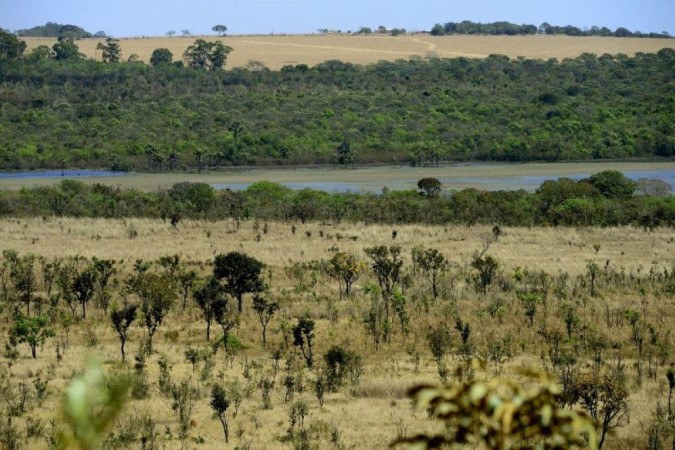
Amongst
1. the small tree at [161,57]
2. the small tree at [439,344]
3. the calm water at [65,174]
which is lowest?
the calm water at [65,174]

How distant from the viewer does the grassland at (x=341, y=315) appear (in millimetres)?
15945

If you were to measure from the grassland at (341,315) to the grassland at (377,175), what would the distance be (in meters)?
28.8

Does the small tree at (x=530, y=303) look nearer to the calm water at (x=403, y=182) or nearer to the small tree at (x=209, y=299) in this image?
the small tree at (x=209, y=299)

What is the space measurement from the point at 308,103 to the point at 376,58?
6152 cm

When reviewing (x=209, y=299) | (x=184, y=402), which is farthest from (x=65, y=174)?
(x=184, y=402)

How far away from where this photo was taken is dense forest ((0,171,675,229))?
161 feet

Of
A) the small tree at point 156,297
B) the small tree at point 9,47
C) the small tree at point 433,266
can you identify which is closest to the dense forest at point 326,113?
the small tree at point 9,47

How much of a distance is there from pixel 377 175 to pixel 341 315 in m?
58.9

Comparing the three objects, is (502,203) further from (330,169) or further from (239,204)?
(330,169)

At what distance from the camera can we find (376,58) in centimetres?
18375

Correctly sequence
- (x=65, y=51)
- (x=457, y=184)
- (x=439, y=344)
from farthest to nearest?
(x=65, y=51) < (x=457, y=184) < (x=439, y=344)

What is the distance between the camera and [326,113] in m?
A: 118

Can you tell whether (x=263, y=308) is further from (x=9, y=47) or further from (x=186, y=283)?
(x=9, y=47)

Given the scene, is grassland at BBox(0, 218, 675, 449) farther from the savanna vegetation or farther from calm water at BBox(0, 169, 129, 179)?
calm water at BBox(0, 169, 129, 179)
